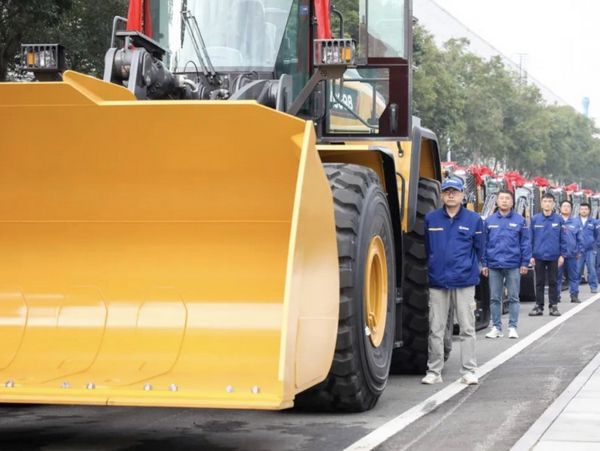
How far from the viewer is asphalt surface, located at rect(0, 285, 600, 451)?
733cm

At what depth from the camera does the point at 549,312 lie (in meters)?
18.5

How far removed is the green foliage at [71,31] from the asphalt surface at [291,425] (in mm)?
12259

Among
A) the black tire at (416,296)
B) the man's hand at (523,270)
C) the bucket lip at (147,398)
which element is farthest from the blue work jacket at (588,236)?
the bucket lip at (147,398)

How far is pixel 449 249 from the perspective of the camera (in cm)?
999

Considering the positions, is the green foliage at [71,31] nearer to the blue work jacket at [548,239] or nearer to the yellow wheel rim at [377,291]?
the blue work jacket at [548,239]

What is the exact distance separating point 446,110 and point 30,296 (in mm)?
44039

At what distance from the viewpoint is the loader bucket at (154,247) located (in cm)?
653

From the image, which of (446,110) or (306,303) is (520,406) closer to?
(306,303)

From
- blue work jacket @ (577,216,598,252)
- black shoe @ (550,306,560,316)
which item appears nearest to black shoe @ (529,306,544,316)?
black shoe @ (550,306,560,316)

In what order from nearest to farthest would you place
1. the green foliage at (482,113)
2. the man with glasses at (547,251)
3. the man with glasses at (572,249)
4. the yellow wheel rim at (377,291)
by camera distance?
the yellow wheel rim at (377,291) → the man with glasses at (547,251) → the man with glasses at (572,249) → the green foliage at (482,113)

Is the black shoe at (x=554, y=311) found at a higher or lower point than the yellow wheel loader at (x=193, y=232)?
lower

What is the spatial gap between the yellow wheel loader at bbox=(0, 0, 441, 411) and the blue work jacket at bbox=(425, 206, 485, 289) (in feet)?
4.01

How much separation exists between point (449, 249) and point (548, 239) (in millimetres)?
9067

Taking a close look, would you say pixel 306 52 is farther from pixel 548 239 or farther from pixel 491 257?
pixel 548 239
